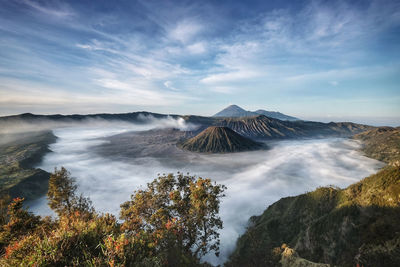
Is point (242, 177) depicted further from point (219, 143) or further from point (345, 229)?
point (345, 229)

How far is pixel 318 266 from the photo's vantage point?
1184cm

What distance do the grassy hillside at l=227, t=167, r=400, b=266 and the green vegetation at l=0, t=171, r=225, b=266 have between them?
893 centimetres

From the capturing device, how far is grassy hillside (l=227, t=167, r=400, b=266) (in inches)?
424

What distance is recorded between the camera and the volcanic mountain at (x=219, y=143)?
166 m

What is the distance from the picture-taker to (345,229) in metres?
14.0

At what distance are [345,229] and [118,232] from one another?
18.1 meters

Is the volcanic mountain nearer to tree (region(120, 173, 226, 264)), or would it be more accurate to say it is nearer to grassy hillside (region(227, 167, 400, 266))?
grassy hillside (region(227, 167, 400, 266))

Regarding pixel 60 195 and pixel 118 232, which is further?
pixel 60 195

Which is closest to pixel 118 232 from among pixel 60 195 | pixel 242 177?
pixel 60 195

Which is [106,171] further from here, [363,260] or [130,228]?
[363,260]

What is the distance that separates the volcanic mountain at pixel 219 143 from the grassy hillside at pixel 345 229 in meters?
140

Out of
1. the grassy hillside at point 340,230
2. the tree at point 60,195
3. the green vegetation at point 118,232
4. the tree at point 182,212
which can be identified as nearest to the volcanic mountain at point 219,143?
the grassy hillside at point 340,230

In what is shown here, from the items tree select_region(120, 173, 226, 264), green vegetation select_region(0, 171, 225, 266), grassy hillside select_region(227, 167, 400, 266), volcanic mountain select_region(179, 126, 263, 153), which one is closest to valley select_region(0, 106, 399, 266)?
grassy hillside select_region(227, 167, 400, 266)

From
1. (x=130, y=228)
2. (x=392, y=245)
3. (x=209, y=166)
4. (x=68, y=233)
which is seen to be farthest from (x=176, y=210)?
(x=209, y=166)
